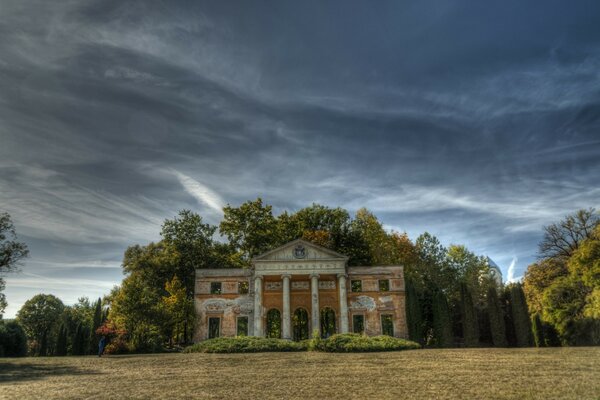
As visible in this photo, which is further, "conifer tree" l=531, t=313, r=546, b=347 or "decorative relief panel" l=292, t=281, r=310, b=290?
"decorative relief panel" l=292, t=281, r=310, b=290

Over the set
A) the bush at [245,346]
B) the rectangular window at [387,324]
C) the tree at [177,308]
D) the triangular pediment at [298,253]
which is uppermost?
the triangular pediment at [298,253]

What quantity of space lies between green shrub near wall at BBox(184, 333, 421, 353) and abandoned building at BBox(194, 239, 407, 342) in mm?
9489

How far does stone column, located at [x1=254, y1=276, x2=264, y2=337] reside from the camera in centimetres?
3725

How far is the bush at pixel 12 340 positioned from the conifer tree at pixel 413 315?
33992 millimetres

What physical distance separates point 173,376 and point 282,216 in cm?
3606

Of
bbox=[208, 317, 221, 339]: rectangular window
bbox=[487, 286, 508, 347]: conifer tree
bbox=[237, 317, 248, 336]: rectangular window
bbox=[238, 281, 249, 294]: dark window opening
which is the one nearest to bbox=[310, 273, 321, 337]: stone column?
bbox=[237, 317, 248, 336]: rectangular window

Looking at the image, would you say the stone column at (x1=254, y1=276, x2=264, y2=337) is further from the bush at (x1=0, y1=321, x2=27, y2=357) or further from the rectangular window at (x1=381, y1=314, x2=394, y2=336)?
the bush at (x1=0, y1=321, x2=27, y2=357)

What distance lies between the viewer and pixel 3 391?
41.7ft

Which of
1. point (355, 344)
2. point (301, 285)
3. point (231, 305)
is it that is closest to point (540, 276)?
point (301, 285)

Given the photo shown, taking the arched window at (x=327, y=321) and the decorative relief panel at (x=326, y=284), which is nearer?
the decorative relief panel at (x=326, y=284)

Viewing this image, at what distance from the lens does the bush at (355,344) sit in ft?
83.1

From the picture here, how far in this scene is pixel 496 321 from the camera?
38.9 meters

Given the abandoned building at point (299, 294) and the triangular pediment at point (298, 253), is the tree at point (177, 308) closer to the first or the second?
the abandoned building at point (299, 294)

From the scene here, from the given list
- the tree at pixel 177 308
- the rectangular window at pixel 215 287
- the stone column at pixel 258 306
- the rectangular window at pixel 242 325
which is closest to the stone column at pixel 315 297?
the stone column at pixel 258 306
